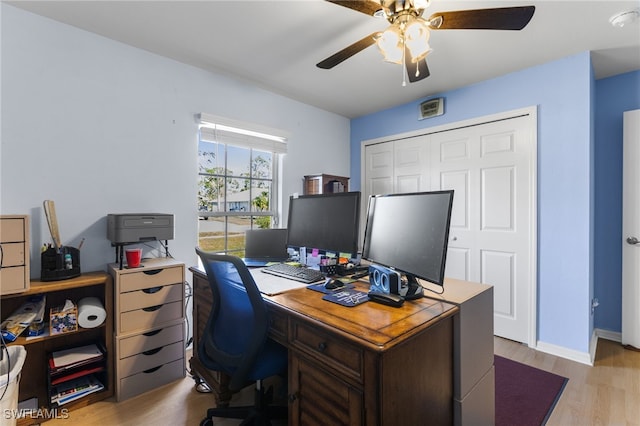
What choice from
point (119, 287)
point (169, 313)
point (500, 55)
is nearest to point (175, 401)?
point (169, 313)

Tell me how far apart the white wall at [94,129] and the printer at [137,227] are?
256 mm

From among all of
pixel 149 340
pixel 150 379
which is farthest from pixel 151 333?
pixel 150 379

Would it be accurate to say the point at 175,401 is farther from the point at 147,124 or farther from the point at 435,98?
the point at 435,98

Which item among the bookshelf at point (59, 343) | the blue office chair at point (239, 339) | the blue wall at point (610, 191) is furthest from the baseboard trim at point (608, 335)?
the bookshelf at point (59, 343)

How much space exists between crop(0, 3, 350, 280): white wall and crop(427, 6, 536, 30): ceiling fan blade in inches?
80.6

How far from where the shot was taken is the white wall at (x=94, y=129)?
193 cm

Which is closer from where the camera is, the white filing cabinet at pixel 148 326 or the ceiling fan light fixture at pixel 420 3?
the ceiling fan light fixture at pixel 420 3

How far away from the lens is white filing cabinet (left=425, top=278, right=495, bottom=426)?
1.26 meters

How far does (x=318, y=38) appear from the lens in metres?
2.24

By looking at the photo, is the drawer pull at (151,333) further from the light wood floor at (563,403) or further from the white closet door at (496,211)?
the white closet door at (496,211)

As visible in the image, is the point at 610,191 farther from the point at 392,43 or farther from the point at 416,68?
the point at 392,43

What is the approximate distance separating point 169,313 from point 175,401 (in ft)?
1.86

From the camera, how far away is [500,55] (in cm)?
253

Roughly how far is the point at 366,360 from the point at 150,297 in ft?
5.69
